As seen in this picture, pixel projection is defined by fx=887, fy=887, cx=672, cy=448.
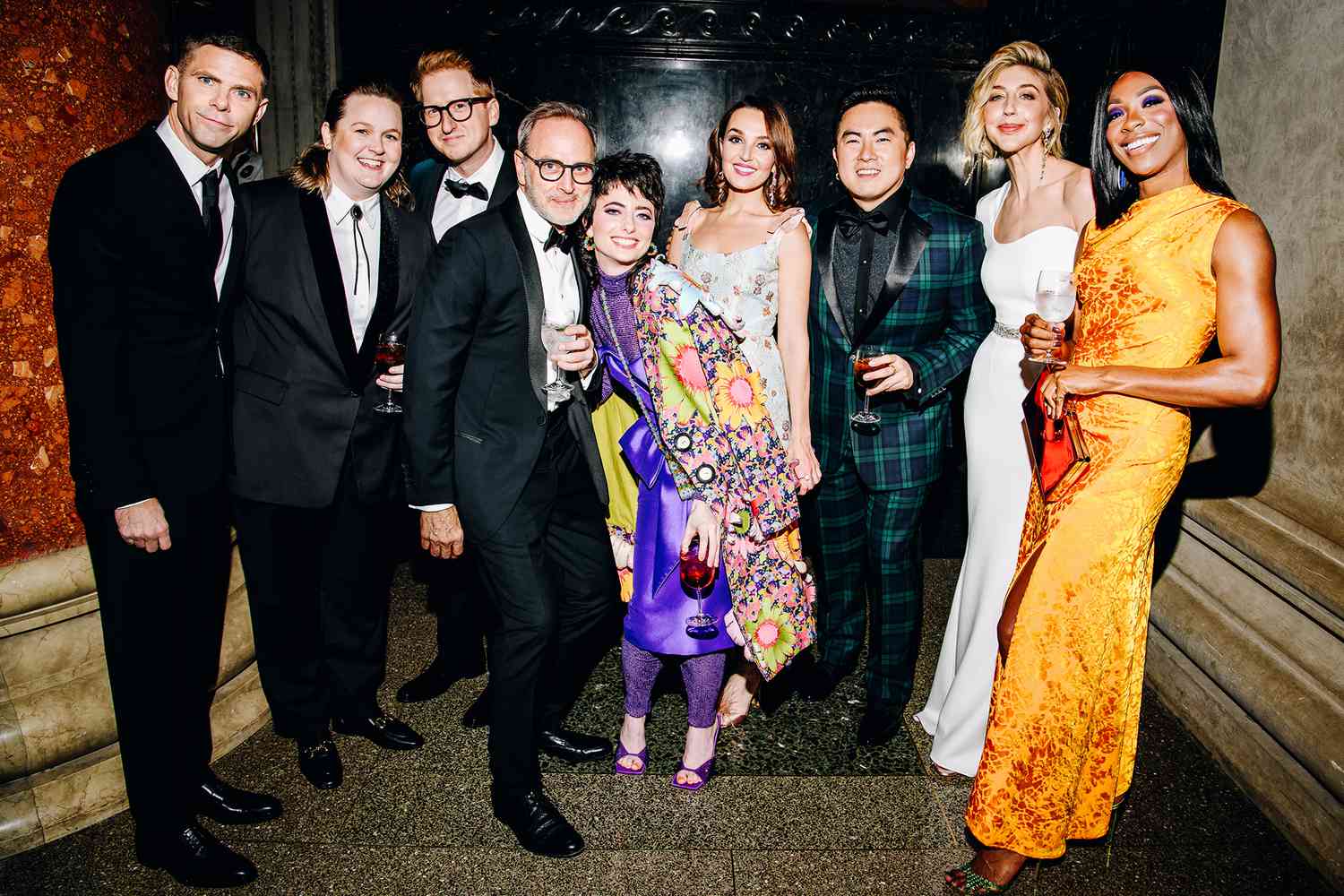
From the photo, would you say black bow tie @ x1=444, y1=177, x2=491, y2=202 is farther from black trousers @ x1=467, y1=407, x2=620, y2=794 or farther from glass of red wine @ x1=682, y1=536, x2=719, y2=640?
glass of red wine @ x1=682, y1=536, x2=719, y2=640

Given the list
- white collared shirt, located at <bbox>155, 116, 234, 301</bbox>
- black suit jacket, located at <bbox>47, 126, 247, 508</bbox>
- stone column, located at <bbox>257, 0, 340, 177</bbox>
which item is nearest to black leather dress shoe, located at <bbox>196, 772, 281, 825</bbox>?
black suit jacket, located at <bbox>47, 126, 247, 508</bbox>

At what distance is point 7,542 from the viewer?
2.50 m

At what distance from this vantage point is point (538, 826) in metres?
2.53

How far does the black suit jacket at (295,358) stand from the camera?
2.51 metres

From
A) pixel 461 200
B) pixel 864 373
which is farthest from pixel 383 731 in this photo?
pixel 864 373

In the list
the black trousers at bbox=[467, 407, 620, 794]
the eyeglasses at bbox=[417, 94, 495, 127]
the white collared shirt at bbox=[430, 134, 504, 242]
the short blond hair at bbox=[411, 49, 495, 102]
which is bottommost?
the black trousers at bbox=[467, 407, 620, 794]

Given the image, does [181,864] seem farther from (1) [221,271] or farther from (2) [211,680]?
(1) [221,271]

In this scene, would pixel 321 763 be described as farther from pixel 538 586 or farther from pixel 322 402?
pixel 322 402

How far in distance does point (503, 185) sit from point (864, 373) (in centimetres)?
146

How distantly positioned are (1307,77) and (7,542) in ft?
13.8

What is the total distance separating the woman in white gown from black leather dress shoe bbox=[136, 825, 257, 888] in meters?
2.12

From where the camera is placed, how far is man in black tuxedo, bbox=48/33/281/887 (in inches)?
83.2

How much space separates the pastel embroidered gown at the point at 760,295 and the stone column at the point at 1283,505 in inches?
63.7

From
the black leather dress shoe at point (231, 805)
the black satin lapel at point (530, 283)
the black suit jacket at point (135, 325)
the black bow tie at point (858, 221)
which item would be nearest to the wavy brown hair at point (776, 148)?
the black bow tie at point (858, 221)
